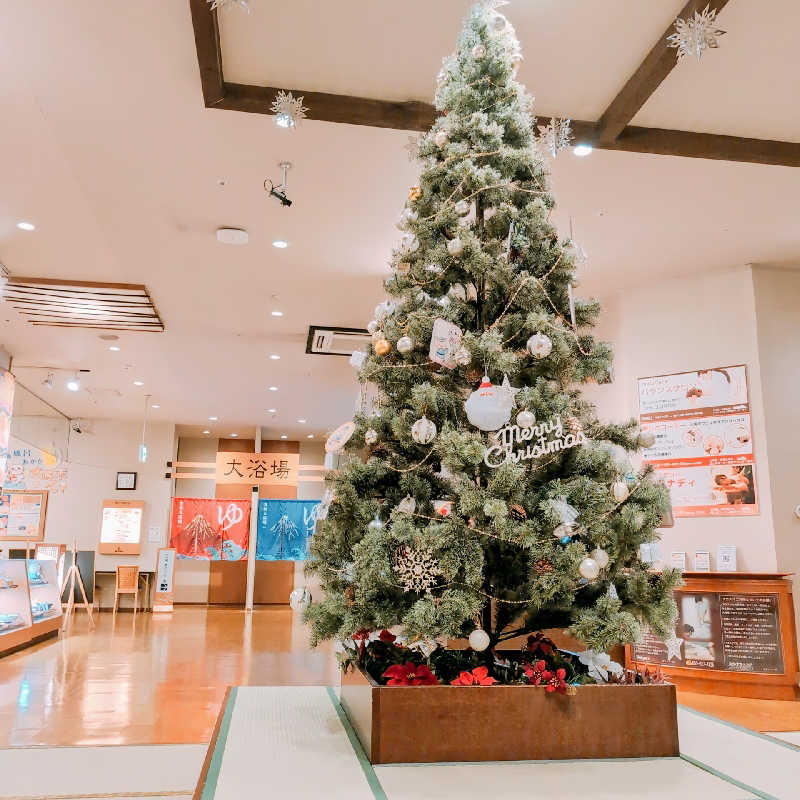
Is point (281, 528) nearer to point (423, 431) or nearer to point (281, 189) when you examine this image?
point (281, 189)

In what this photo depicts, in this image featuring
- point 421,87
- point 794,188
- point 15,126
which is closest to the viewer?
point 421,87

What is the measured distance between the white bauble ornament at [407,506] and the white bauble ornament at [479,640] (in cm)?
41

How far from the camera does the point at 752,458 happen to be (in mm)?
5418

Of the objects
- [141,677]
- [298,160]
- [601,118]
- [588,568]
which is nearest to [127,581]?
[141,677]

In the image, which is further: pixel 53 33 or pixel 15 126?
pixel 15 126

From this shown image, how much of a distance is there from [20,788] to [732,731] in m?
2.79

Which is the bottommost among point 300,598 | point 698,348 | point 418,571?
point 300,598

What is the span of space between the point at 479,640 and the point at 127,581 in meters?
11.3

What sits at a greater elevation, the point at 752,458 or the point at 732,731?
the point at 752,458

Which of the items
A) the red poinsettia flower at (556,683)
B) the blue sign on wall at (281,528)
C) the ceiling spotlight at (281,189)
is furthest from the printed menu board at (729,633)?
the blue sign on wall at (281,528)

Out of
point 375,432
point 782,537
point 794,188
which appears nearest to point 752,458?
Result: point 782,537

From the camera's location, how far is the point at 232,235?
200 inches

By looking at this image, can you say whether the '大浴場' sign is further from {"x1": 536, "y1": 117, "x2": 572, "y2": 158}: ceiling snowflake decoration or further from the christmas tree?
{"x1": 536, "y1": 117, "x2": 572, "y2": 158}: ceiling snowflake decoration

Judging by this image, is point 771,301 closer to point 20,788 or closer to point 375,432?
point 375,432
